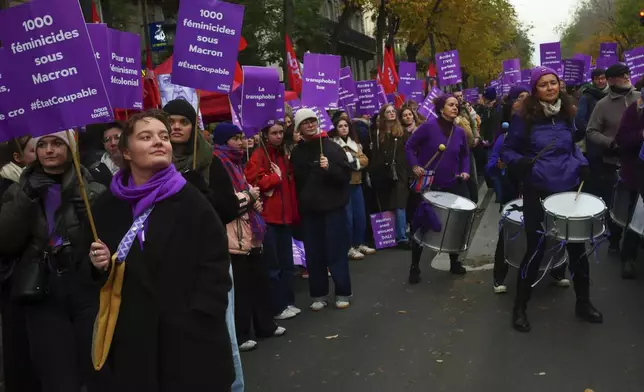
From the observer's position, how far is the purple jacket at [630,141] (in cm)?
679

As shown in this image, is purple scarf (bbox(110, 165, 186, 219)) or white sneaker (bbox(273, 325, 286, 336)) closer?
purple scarf (bbox(110, 165, 186, 219))

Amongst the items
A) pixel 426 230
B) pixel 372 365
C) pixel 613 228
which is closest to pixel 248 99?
pixel 426 230

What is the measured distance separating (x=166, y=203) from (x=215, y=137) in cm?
254

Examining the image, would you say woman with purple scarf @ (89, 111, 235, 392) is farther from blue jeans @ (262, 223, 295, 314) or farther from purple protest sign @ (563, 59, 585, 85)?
purple protest sign @ (563, 59, 585, 85)

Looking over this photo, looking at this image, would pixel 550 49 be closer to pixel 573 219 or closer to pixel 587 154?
pixel 587 154

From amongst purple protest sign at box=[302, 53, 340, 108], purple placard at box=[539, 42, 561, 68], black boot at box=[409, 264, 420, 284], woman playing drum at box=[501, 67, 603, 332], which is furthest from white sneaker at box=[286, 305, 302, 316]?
purple placard at box=[539, 42, 561, 68]

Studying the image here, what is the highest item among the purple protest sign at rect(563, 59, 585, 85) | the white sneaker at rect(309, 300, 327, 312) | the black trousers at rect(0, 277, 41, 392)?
the purple protest sign at rect(563, 59, 585, 85)

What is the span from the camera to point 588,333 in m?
5.73

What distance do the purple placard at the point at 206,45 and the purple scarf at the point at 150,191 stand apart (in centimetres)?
215

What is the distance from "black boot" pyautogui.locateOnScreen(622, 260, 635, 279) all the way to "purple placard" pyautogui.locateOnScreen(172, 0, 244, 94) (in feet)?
14.2

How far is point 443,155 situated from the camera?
801 cm

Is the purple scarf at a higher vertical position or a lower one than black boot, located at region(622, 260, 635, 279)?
higher

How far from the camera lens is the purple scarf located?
3.23m

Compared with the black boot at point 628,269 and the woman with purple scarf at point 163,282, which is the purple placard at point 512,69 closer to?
the black boot at point 628,269
